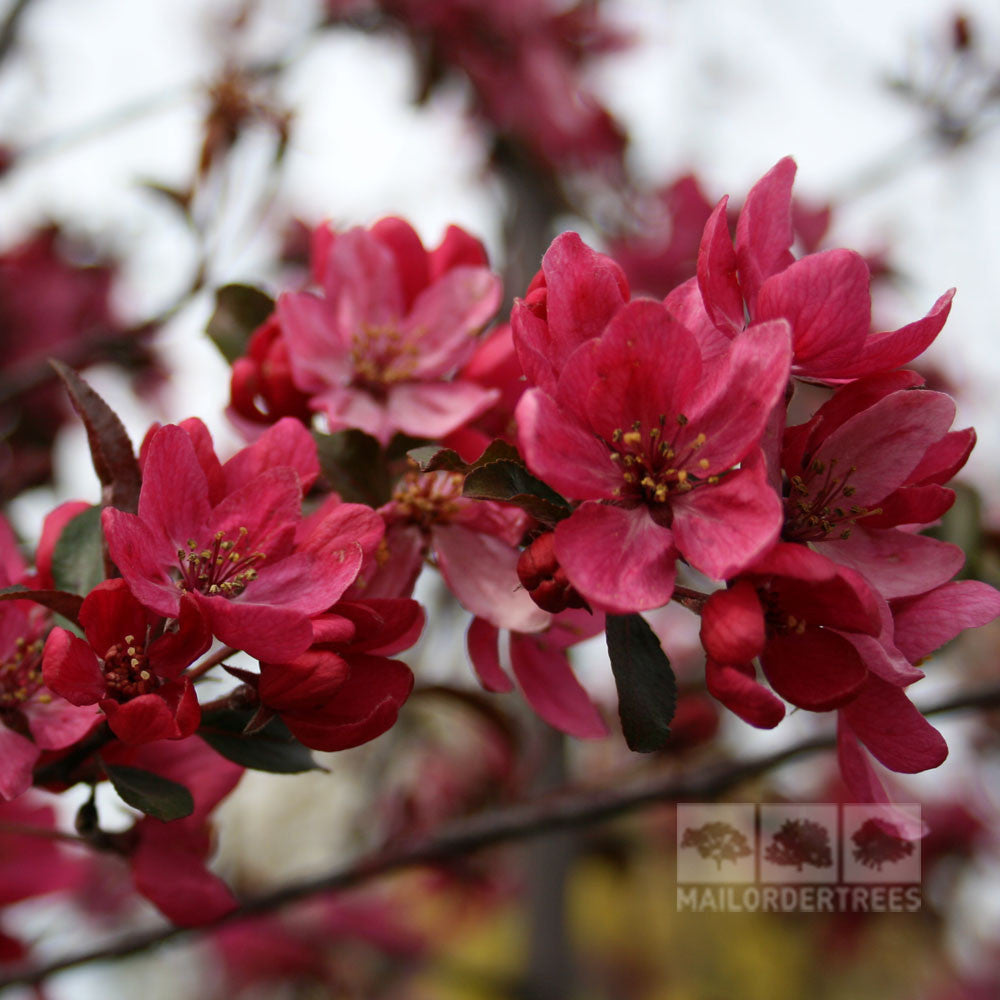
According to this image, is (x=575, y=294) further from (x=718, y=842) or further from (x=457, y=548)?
(x=718, y=842)

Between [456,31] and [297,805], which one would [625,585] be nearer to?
[456,31]

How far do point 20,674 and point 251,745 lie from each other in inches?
9.7

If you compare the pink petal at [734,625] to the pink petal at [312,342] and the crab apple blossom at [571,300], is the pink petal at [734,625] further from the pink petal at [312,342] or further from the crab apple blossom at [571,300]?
the pink petal at [312,342]

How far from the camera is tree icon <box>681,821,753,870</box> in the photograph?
1419 millimetres

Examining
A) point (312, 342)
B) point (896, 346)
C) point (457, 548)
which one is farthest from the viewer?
point (312, 342)

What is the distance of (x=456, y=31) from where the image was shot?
3.07m

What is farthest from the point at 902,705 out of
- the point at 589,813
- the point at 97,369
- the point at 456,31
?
the point at 456,31

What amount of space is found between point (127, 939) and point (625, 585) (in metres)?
1.22

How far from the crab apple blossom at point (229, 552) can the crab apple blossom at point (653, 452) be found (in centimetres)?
20

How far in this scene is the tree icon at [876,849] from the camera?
4.51 feet

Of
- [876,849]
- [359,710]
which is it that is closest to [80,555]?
[359,710]

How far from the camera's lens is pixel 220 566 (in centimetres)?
90

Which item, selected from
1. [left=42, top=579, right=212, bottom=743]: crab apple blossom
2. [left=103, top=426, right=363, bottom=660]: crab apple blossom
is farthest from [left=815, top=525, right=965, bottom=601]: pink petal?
[left=42, top=579, right=212, bottom=743]: crab apple blossom
